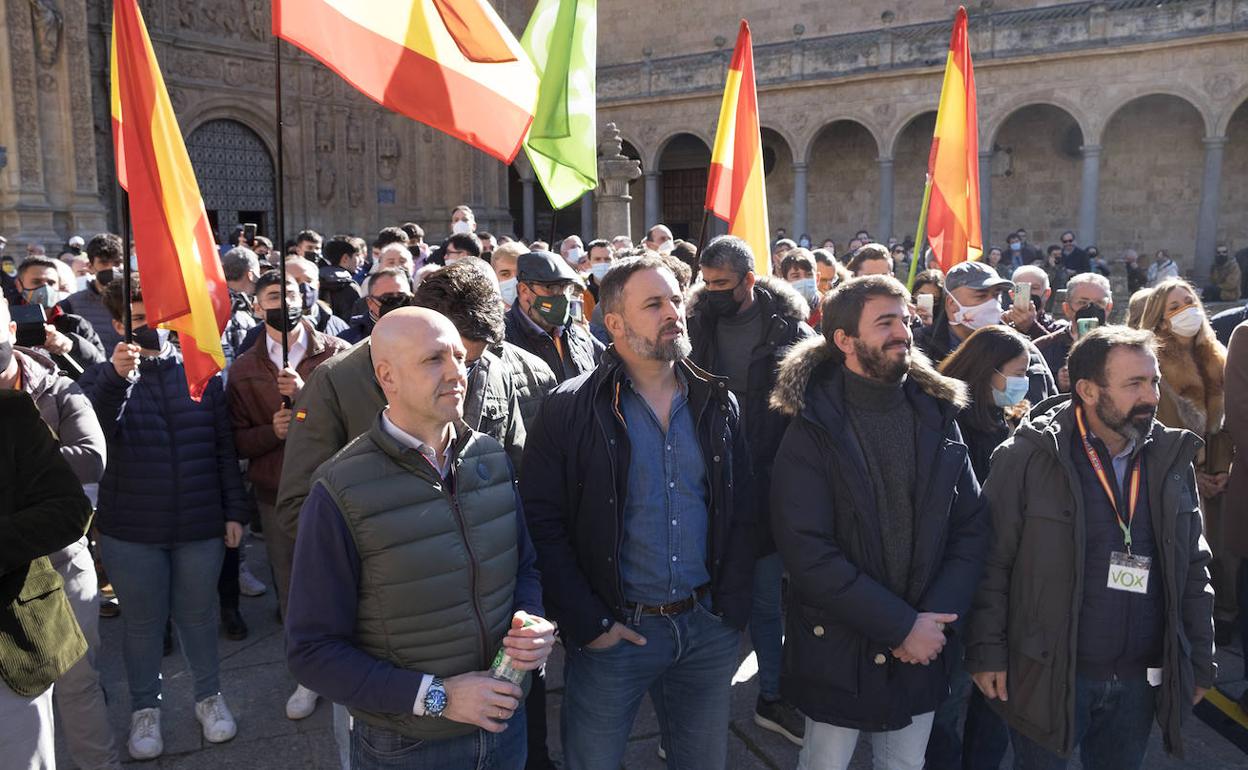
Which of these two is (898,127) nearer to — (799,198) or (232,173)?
(799,198)

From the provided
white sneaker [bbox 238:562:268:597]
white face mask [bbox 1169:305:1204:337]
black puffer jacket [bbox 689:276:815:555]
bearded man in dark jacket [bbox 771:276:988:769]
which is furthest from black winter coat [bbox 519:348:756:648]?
white sneaker [bbox 238:562:268:597]

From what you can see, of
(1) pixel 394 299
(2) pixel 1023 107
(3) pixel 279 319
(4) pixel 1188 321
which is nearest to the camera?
(3) pixel 279 319

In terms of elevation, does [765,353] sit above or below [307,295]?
below

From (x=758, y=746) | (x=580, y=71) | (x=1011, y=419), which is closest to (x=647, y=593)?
(x=758, y=746)

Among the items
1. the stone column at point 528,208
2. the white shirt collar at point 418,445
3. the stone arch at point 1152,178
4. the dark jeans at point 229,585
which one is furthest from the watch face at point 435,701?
the stone column at point 528,208

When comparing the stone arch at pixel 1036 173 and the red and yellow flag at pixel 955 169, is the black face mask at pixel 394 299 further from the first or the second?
the stone arch at pixel 1036 173

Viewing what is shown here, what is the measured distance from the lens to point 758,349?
388cm

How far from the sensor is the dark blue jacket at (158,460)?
3.76 meters

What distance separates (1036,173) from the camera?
23.0m

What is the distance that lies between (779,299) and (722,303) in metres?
0.26

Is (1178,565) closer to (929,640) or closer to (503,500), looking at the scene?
(929,640)

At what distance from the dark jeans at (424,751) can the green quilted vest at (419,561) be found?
1.5 inches

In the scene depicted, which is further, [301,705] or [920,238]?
[920,238]

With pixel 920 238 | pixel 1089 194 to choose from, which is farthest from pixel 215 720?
pixel 1089 194
